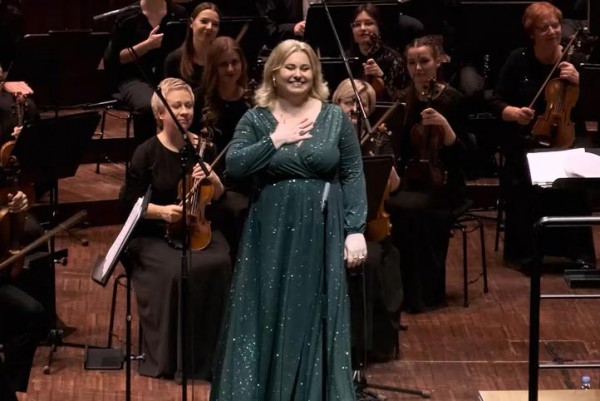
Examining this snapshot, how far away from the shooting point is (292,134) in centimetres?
512

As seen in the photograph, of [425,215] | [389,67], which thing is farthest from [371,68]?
[425,215]

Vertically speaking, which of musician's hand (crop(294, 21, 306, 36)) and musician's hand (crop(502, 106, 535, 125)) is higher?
musician's hand (crop(294, 21, 306, 36))

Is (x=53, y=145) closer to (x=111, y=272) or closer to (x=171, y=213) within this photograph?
(x=171, y=213)

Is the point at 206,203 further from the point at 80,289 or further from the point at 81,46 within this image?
the point at 81,46

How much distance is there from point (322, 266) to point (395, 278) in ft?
4.56

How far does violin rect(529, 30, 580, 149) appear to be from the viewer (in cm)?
726

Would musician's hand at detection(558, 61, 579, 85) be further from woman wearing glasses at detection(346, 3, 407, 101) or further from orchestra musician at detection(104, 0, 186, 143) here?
orchestra musician at detection(104, 0, 186, 143)

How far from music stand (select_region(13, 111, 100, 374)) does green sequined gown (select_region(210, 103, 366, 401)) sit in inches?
39.6

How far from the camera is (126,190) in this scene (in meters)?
6.18

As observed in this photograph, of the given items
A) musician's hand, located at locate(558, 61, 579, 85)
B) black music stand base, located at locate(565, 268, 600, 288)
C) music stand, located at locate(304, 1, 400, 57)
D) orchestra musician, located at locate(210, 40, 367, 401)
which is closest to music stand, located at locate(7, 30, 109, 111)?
music stand, located at locate(304, 1, 400, 57)

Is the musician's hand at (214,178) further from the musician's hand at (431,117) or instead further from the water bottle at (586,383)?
the water bottle at (586,383)

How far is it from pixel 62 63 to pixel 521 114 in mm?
2762

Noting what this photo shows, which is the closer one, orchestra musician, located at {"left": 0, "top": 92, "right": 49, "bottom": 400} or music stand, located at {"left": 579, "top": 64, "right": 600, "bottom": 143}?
orchestra musician, located at {"left": 0, "top": 92, "right": 49, "bottom": 400}

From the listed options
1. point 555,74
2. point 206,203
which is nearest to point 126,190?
point 206,203
